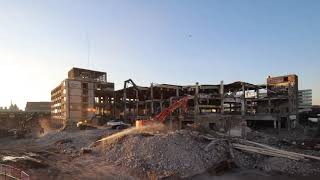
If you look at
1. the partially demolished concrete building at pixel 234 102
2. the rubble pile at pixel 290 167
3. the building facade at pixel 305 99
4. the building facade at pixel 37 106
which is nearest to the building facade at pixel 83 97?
the partially demolished concrete building at pixel 234 102

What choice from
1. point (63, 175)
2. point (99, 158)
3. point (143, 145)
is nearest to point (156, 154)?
point (143, 145)

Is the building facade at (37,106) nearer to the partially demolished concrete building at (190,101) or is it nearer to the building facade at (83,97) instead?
the partially demolished concrete building at (190,101)

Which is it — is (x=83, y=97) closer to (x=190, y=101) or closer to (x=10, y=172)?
(x=190, y=101)

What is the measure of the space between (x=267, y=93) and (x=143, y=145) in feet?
141

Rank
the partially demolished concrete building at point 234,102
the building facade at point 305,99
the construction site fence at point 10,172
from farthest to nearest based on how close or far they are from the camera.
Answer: the building facade at point 305,99 → the partially demolished concrete building at point 234,102 → the construction site fence at point 10,172

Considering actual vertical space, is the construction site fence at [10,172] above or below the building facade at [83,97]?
below

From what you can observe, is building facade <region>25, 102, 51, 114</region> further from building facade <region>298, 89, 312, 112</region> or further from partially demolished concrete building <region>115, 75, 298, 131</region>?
building facade <region>298, 89, 312, 112</region>

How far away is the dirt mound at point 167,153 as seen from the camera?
27.3 meters

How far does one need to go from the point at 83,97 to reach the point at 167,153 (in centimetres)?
4625

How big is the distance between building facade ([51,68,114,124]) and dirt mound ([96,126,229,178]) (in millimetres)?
37676

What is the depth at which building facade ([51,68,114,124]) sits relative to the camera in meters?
70.1

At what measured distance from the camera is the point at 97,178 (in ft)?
81.8

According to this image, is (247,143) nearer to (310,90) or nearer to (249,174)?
(249,174)

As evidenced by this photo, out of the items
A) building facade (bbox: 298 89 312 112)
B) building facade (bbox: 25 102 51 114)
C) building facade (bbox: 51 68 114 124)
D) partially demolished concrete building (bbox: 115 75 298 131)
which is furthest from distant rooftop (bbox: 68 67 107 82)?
building facade (bbox: 25 102 51 114)
